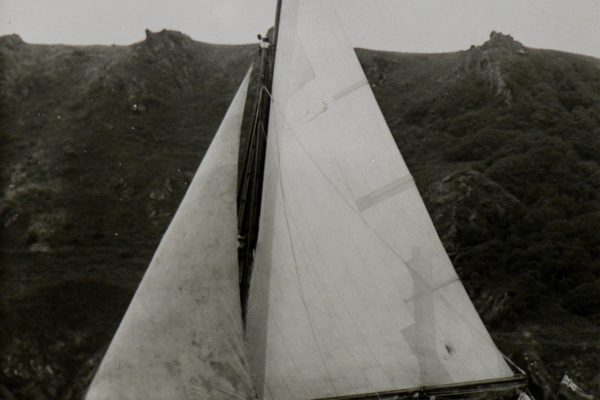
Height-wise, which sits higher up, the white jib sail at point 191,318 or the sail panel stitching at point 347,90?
the sail panel stitching at point 347,90

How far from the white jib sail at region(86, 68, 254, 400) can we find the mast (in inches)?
52.9

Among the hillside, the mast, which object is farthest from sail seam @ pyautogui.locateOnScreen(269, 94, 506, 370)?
the hillside

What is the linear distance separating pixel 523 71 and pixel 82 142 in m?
25.9

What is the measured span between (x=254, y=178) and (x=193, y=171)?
28764mm

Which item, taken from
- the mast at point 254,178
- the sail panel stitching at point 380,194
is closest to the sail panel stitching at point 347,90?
the mast at point 254,178

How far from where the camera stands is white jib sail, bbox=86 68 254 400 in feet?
33.4

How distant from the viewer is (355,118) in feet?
43.6

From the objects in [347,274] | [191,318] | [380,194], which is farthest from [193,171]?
[191,318]

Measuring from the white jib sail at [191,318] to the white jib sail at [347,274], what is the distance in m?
1.22

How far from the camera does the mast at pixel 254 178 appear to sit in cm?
1286

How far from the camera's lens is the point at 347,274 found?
41.5 feet

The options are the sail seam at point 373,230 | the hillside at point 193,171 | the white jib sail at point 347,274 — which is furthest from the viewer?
the hillside at point 193,171

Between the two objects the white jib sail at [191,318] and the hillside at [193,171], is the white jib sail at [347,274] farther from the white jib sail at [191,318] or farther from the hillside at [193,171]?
the hillside at [193,171]

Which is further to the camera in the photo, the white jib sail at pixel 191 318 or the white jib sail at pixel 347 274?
the white jib sail at pixel 347 274
